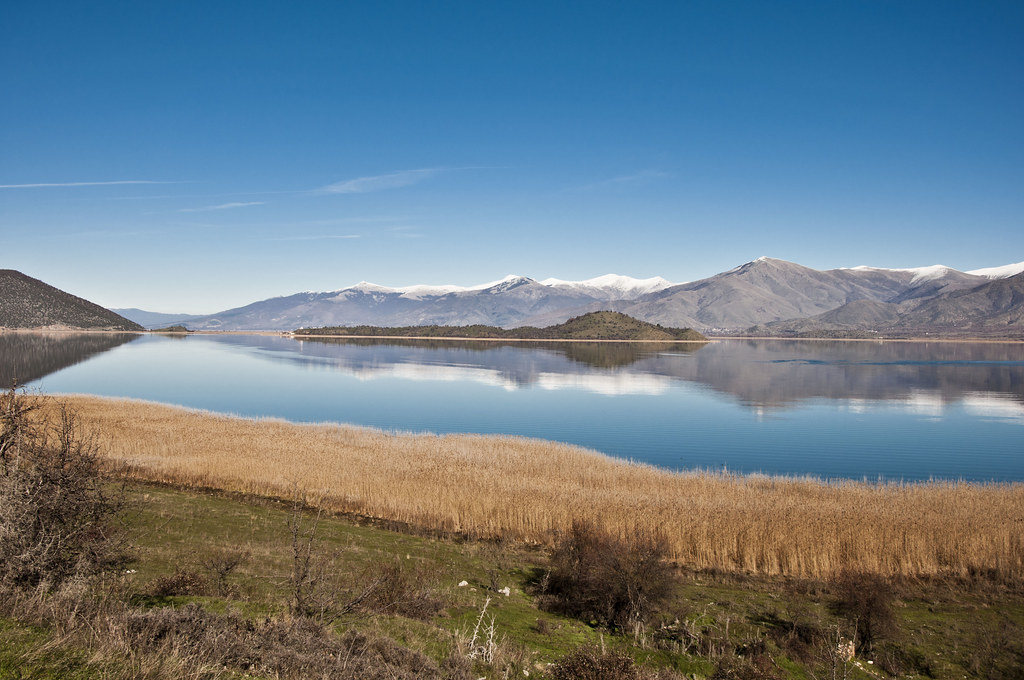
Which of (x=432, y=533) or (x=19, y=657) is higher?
(x=19, y=657)

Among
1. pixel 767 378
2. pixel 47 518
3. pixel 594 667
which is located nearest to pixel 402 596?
pixel 594 667

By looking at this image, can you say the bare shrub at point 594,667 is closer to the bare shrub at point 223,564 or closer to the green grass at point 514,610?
the green grass at point 514,610

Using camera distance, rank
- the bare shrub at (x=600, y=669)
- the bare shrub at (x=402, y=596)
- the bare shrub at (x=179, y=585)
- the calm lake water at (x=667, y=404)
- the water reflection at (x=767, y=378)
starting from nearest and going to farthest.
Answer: the bare shrub at (x=600, y=669), the bare shrub at (x=179, y=585), the bare shrub at (x=402, y=596), the calm lake water at (x=667, y=404), the water reflection at (x=767, y=378)

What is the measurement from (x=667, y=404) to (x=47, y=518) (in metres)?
46.1

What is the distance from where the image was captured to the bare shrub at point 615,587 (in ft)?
36.3

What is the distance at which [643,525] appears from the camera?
16516 millimetres

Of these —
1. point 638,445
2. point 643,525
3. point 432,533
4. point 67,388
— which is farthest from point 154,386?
point 643,525

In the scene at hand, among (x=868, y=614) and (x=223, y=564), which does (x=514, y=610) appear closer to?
(x=223, y=564)

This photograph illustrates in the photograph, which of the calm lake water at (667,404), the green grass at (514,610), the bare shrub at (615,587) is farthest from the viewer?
the calm lake water at (667,404)

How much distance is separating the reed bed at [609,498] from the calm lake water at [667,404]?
6.70m

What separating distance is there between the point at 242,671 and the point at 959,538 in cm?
1745

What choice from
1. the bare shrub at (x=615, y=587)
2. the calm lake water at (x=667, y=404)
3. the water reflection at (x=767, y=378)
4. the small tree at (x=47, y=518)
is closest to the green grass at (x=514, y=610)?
the bare shrub at (x=615, y=587)

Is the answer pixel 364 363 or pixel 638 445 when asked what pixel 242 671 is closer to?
pixel 638 445

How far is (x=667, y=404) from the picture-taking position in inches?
1978
